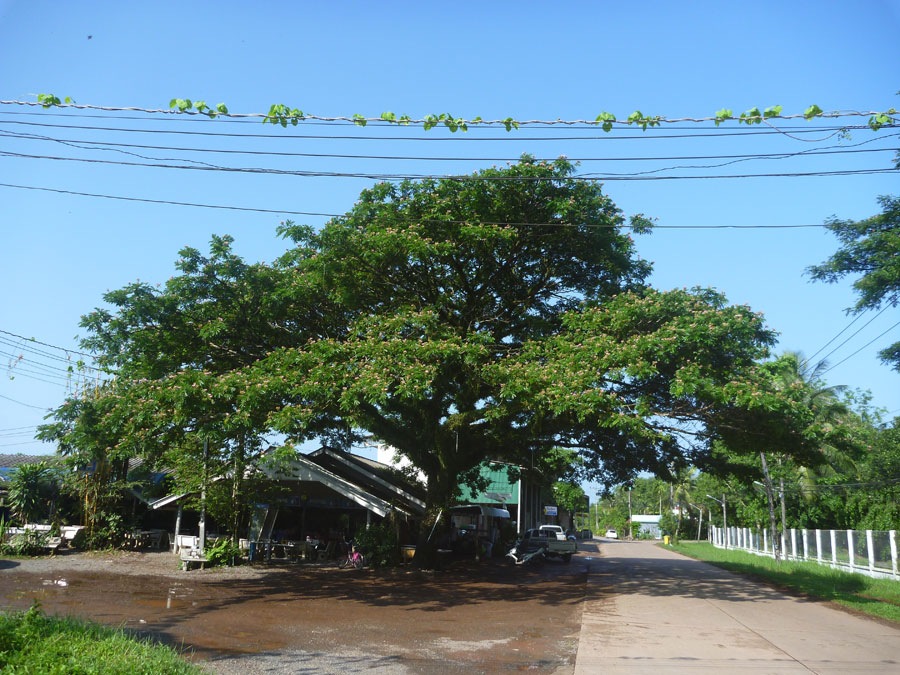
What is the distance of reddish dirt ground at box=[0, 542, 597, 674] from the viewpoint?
30.7 ft

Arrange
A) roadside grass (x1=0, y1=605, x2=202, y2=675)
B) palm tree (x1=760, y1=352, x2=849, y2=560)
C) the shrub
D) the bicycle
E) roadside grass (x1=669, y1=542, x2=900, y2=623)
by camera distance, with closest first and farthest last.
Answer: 1. roadside grass (x1=0, y1=605, x2=202, y2=675)
2. roadside grass (x1=669, y1=542, x2=900, y2=623)
3. the shrub
4. the bicycle
5. palm tree (x1=760, y1=352, x2=849, y2=560)

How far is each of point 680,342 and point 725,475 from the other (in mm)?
7869

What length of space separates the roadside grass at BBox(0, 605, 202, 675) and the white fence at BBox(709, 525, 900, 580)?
2235cm

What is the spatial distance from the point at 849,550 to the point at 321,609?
69.9ft

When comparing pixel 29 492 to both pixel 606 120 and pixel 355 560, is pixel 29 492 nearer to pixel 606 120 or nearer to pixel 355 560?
pixel 355 560

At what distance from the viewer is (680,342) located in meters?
14.0

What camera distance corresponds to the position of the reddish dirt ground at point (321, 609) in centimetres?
936

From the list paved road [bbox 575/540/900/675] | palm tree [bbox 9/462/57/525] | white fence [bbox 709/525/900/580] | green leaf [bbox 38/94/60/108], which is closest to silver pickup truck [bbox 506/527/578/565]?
white fence [bbox 709/525/900/580]

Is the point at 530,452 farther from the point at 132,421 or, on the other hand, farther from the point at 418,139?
the point at 418,139

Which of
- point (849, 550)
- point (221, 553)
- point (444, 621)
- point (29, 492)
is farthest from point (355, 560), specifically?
point (849, 550)

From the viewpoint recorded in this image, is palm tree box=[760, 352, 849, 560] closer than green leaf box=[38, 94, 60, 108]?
No

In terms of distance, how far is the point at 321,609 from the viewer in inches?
A: 528

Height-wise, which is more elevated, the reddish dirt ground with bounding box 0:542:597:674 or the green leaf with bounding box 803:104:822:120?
the green leaf with bounding box 803:104:822:120

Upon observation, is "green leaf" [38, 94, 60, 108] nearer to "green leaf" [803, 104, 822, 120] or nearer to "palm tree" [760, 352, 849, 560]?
"green leaf" [803, 104, 822, 120]
